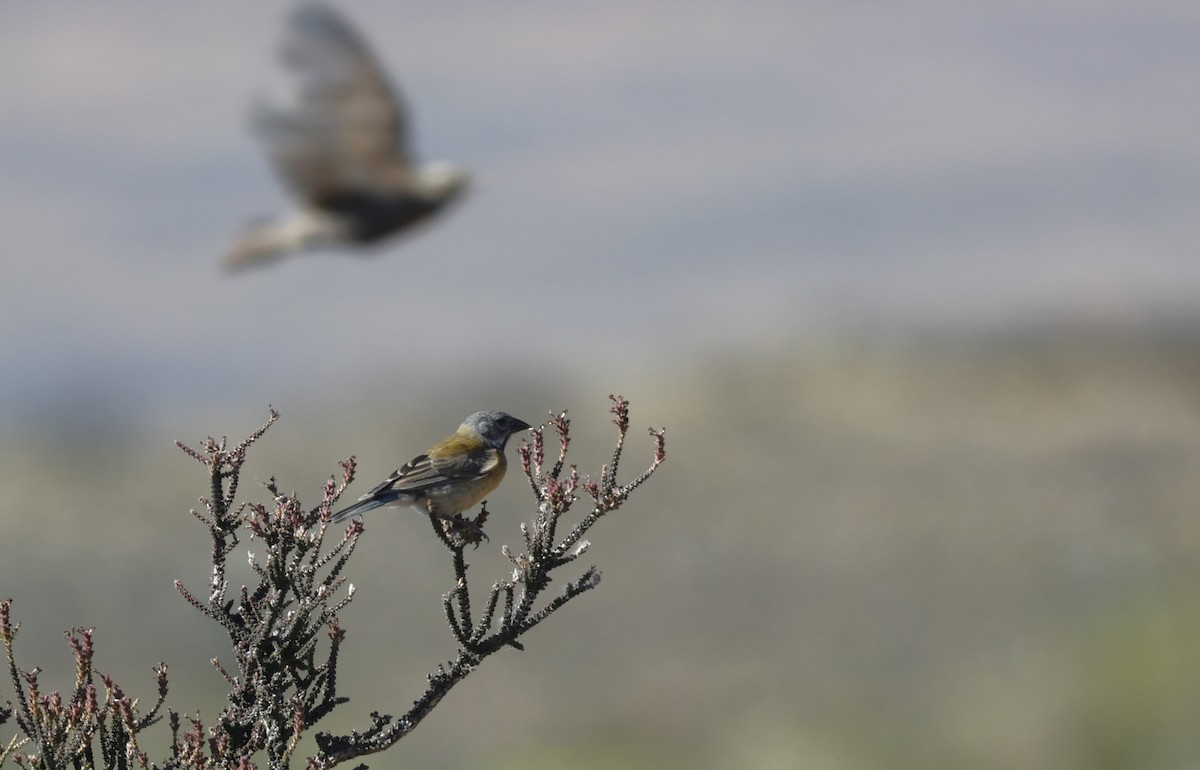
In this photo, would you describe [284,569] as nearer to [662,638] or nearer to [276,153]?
[276,153]

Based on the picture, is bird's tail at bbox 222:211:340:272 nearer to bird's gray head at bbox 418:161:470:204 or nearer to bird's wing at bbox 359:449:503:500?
bird's gray head at bbox 418:161:470:204

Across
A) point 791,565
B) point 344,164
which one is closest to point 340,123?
point 344,164

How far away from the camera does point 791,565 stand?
1348 inches

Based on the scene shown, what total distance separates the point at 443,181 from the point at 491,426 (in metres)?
2.15

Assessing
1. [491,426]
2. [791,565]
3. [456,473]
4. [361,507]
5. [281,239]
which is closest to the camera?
[281,239]

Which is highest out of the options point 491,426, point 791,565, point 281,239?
point 791,565

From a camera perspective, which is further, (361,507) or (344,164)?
(361,507)

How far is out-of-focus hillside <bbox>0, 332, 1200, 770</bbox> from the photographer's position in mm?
23859

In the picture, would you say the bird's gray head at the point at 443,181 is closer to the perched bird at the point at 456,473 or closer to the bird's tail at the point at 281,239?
the bird's tail at the point at 281,239

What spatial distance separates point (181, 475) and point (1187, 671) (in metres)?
26.4

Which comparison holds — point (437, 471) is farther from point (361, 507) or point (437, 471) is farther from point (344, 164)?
point (344, 164)

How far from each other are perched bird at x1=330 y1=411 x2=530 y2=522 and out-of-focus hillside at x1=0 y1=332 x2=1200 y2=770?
49.2ft

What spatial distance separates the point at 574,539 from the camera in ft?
19.1

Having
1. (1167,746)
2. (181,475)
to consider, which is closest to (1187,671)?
(1167,746)
